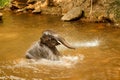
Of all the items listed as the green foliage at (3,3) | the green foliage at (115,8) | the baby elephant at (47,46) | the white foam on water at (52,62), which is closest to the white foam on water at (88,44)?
the white foam on water at (52,62)

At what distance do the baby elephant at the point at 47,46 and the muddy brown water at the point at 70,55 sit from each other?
0.16 meters

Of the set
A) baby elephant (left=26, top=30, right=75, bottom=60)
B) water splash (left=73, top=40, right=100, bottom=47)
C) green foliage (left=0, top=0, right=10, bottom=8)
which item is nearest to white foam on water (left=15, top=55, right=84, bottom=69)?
baby elephant (left=26, top=30, right=75, bottom=60)

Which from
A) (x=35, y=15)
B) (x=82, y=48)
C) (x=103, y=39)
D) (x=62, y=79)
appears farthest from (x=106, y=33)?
(x=35, y=15)

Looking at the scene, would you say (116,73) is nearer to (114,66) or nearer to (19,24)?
(114,66)

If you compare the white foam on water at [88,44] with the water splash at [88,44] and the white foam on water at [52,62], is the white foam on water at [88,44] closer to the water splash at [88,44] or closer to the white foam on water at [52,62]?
the water splash at [88,44]

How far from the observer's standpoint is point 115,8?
1430 cm

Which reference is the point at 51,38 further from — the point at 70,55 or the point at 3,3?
Answer: the point at 3,3

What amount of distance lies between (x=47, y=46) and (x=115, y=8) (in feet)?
24.3

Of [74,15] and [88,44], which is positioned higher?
[88,44]

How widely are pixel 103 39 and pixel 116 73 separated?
3.96 m

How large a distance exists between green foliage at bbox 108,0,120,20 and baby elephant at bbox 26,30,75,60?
6800 mm

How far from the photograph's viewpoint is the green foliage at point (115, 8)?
13999mm

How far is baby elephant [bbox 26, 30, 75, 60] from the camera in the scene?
24.7ft

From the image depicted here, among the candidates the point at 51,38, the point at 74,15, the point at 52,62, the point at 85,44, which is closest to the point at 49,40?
the point at 51,38
